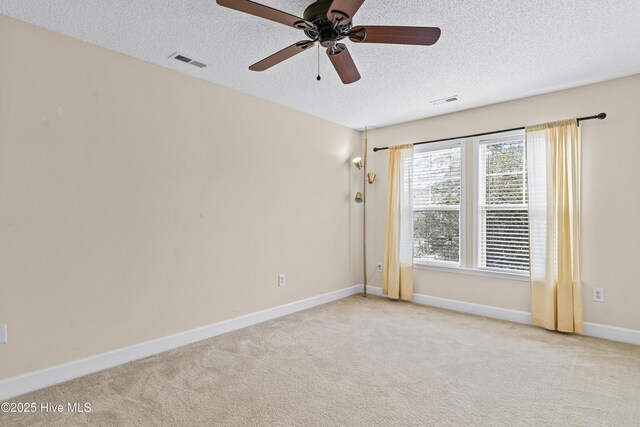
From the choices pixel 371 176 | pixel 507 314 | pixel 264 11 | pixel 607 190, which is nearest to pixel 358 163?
pixel 371 176

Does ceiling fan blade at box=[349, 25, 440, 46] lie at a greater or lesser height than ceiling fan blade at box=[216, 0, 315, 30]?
lesser

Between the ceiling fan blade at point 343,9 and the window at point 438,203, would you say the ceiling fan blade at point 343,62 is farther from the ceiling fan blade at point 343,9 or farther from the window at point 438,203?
the window at point 438,203

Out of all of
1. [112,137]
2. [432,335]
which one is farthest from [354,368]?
[112,137]

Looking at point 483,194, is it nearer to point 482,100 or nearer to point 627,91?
point 482,100

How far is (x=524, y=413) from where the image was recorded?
2084mm

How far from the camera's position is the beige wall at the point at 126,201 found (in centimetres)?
235

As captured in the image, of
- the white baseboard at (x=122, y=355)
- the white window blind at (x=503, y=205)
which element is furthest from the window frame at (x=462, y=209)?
the white baseboard at (x=122, y=355)

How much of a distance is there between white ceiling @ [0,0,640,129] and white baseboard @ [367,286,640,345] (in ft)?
7.81

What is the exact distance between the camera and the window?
436 centimetres

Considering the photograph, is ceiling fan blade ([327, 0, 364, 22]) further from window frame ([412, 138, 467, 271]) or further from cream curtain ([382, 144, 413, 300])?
cream curtain ([382, 144, 413, 300])

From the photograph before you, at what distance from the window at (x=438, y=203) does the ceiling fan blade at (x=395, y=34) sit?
2.60m

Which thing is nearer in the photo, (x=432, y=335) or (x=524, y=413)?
(x=524, y=413)

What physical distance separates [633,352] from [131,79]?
4854 mm

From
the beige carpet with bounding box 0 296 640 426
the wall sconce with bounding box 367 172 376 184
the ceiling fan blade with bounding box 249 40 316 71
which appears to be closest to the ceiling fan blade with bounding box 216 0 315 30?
the ceiling fan blade with bounding box 249 40 316 71
